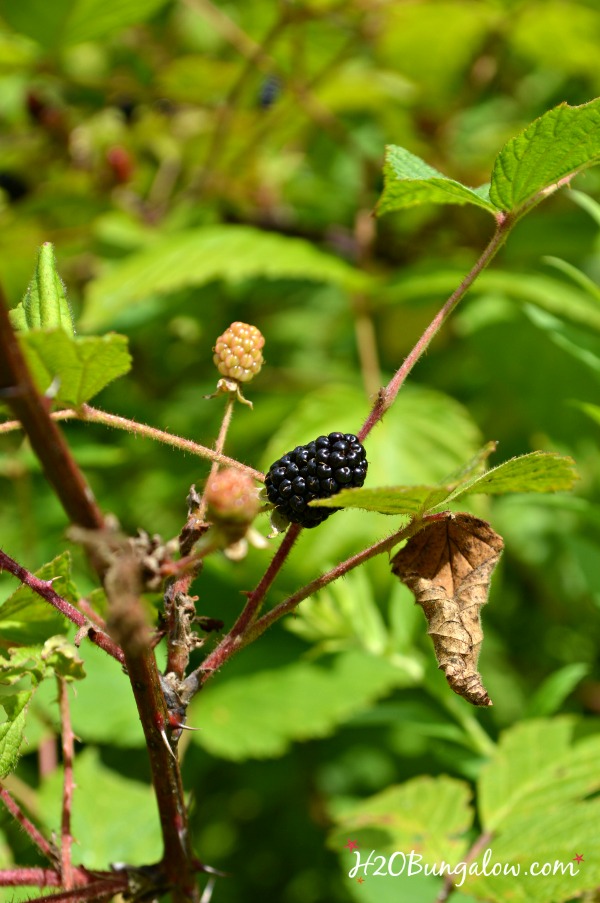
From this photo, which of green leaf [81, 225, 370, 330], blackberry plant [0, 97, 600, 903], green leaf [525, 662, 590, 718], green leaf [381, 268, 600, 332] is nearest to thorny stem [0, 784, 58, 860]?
blackberry plant [0, 97, 600, 903]

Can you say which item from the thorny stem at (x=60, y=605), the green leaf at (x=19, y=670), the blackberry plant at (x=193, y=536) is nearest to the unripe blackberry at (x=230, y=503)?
the blackberry plant at (x=193, y=536)

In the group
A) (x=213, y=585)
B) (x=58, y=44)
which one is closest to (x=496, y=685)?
(x=213, y=585)

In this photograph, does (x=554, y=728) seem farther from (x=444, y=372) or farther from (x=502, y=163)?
(x=444, y=372)

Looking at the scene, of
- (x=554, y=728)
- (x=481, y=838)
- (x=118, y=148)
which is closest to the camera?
(x=481, y=838)

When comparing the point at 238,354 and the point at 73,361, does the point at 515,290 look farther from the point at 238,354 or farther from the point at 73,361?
the point at 73,361

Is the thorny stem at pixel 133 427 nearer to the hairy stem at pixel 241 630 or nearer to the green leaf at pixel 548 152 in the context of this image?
the hairy stem at pixel 241 630

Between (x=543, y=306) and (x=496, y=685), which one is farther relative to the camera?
(x=496, y=685)

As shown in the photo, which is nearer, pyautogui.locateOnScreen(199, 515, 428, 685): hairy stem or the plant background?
pyautogui.locateOnScreen(199, 515, 428, 685): hairy stem

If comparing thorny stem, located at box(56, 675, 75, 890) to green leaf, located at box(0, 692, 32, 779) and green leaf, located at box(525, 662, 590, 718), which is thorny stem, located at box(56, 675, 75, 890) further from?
green leaf, located at box(525, 662, 590, 718)
